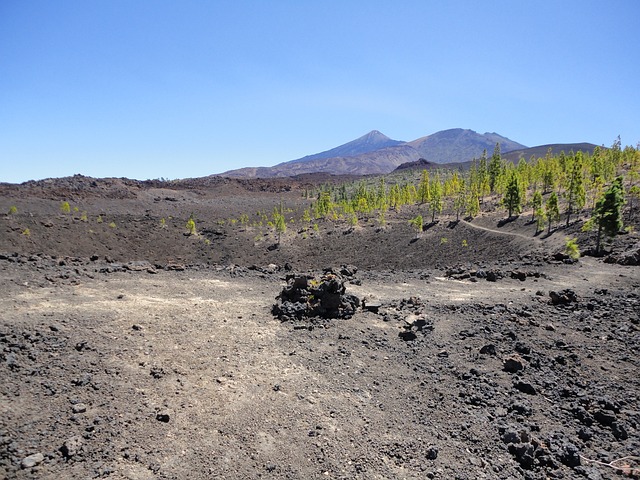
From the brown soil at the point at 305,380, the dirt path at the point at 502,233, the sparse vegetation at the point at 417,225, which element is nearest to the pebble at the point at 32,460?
the brown soil at the point at 305,380

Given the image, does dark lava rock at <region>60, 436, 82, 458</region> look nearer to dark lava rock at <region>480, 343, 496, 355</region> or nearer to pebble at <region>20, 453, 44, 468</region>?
pebble at <region>20, 453, 44, 468</region>

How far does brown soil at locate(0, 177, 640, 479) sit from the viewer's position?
265 inches

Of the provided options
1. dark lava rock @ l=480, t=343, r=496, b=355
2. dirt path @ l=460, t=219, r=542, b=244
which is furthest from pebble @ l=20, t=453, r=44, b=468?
dirt path @ l=460, t=219, r=542, b=244

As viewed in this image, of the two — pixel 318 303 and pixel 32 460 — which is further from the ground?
pixel 318 303

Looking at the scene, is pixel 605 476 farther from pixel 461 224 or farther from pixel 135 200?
pixel 135 200

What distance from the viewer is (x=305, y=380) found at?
365 inches

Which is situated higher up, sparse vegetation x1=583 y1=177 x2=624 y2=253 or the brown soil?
sparse vegetation x1=583 y1=177 x2=624 y2=253

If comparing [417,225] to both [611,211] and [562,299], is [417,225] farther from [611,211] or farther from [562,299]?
[562,299]

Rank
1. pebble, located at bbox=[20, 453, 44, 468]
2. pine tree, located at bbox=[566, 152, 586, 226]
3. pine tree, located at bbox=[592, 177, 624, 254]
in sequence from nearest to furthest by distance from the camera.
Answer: pebble, located at bbox=[20, 453, 44, 468], pine tree, located at bbox=[592, 177, 624, 254], pine tree, located at bbox=[566, 152, 586, 226]

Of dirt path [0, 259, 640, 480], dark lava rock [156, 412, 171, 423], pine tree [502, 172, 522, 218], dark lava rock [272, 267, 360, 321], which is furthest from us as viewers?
pine tree [502, 172, 522, 218]

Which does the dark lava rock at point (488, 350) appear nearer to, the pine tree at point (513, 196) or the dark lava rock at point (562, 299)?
the dark lava rock at point (562, 299)

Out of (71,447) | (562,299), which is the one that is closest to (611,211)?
(562,299)

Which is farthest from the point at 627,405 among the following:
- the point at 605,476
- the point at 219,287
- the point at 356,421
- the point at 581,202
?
the point at 581,202

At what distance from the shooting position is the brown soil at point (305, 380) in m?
6.73
